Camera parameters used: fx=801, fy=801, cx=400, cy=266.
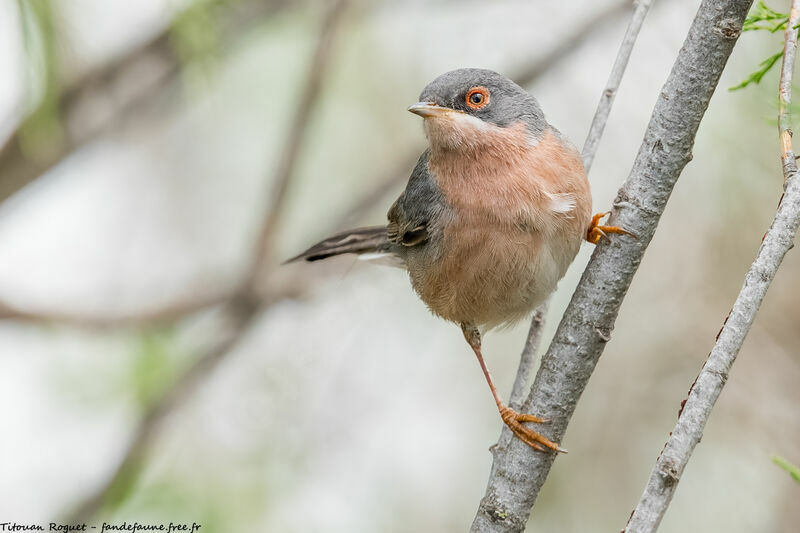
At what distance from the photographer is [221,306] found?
6.27 m

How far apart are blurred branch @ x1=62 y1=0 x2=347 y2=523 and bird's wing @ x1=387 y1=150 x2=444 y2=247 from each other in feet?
3.37

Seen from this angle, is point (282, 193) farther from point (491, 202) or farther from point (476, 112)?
point (491, 202)

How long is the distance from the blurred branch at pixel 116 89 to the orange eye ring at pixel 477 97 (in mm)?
1937

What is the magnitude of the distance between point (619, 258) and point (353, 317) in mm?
4184

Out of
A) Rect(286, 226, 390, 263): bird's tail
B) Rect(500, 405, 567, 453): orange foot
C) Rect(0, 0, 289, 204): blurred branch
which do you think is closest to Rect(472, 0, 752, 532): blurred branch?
Rect(500, 405, 567, 453): orange foot

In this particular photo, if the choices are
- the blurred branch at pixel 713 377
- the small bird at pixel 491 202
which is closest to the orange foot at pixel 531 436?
the small bird at pixel 491 202

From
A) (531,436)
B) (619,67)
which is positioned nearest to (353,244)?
(619,67)

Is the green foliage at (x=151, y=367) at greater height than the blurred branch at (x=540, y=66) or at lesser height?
lesser

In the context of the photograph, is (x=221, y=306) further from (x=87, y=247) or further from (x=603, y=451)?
(x=603, y=451)

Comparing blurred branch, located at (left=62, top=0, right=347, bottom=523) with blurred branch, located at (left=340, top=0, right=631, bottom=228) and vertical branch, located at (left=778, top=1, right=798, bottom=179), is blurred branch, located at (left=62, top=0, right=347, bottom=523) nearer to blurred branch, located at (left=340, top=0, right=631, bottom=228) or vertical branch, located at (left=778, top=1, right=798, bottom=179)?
blurred branch, located at (left=340, top=0, right=631, bottom=228)

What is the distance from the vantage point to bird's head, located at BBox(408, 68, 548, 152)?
14.6ft

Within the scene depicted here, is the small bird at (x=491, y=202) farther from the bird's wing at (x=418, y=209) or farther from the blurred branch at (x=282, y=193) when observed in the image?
the blurred branch at (x=282, y=193)

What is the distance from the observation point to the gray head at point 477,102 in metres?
4.54

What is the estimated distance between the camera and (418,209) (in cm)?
470
